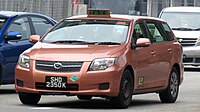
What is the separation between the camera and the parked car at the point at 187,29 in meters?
26.2

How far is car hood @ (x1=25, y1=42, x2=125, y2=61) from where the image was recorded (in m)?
12.6

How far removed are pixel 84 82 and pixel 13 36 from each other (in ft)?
11.4

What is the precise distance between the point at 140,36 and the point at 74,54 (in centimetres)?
188

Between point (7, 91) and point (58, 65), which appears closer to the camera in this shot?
point (58, 65)

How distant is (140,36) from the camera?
559 inches

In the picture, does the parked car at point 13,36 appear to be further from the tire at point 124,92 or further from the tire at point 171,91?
the tire at point 124,92

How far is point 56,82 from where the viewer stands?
41.0 ft

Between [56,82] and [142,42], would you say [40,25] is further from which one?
[56,82]

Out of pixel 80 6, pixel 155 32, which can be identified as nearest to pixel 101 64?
pixel 155 32

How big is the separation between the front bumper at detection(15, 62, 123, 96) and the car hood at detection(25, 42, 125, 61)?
8.1 inches

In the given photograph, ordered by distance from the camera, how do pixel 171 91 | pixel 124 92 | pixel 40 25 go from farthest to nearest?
pixel 40 25 < pixel 171 91 < pixel 124 92

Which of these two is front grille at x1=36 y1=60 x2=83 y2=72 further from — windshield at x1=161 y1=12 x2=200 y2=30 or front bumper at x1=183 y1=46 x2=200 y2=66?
windshield at x1=161 y1=12 x2=200 y2=30

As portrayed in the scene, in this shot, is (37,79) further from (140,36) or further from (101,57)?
(140,36)

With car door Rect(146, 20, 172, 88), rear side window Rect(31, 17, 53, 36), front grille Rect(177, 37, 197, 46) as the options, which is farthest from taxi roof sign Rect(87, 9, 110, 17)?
front grille Rect(177, 37, 197, 46)
